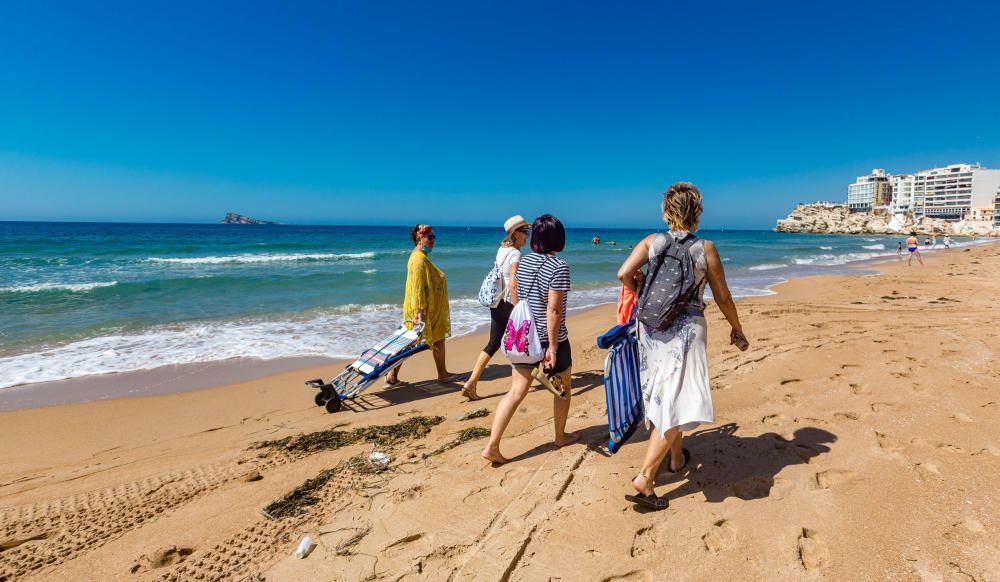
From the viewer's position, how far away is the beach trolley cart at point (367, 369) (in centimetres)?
466

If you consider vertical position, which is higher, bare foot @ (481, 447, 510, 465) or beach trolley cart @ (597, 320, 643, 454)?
beach trolley cart @ (597, 320, 643, 454)

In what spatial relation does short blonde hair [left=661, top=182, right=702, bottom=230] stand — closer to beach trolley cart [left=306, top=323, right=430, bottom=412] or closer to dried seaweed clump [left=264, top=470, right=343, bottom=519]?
dried seaweed clump [left=264, top=470, right=343, bottom=519]

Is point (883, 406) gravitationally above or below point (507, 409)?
below

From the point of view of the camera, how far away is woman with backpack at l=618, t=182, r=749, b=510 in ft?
8.01

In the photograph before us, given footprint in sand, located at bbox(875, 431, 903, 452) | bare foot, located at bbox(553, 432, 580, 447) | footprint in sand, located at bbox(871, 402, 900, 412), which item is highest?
footprint in sand, located at bbox(871, 402, 900, 412)

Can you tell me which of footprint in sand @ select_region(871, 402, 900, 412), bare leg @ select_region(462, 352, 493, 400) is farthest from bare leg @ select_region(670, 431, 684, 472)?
bare leg @ select_region(462, 352, 493, 400)

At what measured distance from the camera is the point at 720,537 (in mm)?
2340

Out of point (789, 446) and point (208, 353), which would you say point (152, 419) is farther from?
point (789, 446)

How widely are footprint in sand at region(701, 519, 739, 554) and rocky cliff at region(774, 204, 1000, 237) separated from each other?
314 feet

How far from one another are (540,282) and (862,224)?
4498 inches

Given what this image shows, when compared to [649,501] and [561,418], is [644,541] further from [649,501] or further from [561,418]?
[561,418]

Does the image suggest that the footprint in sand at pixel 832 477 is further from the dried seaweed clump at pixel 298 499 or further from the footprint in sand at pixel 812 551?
the dried seaweed clump at pixel 298 499

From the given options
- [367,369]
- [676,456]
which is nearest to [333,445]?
[367,369]

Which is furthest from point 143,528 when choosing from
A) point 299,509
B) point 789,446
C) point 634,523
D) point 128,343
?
point 128,343
